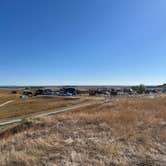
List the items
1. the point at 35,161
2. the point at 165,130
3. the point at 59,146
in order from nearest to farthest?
the point at 35,161
the point at 59,146
the point at 165,130

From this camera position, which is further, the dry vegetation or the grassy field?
the grassy field

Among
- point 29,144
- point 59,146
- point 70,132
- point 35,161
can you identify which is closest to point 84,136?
point 70,132

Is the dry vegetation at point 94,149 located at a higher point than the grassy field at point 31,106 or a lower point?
higher

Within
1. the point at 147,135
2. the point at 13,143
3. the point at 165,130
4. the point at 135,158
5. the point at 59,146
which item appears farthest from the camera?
the point at 165,130

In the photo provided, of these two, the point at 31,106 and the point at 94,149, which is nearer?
A: the point at 94,149

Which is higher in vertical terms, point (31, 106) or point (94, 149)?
point (94, 149)

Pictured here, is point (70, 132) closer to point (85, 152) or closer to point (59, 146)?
point (59, 146)

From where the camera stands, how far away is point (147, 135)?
969 centimetres

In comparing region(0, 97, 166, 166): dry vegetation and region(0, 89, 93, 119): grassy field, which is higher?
region(0, 97, 166, 166): dry vegetation

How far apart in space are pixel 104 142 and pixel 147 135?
7.26ft

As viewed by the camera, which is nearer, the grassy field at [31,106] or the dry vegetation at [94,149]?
the dry vegetation at [94,149]

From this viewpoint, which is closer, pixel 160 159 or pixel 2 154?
pixel 160 159

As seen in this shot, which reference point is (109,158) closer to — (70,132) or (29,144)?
(29,144)

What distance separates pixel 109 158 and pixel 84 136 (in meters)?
2.90
